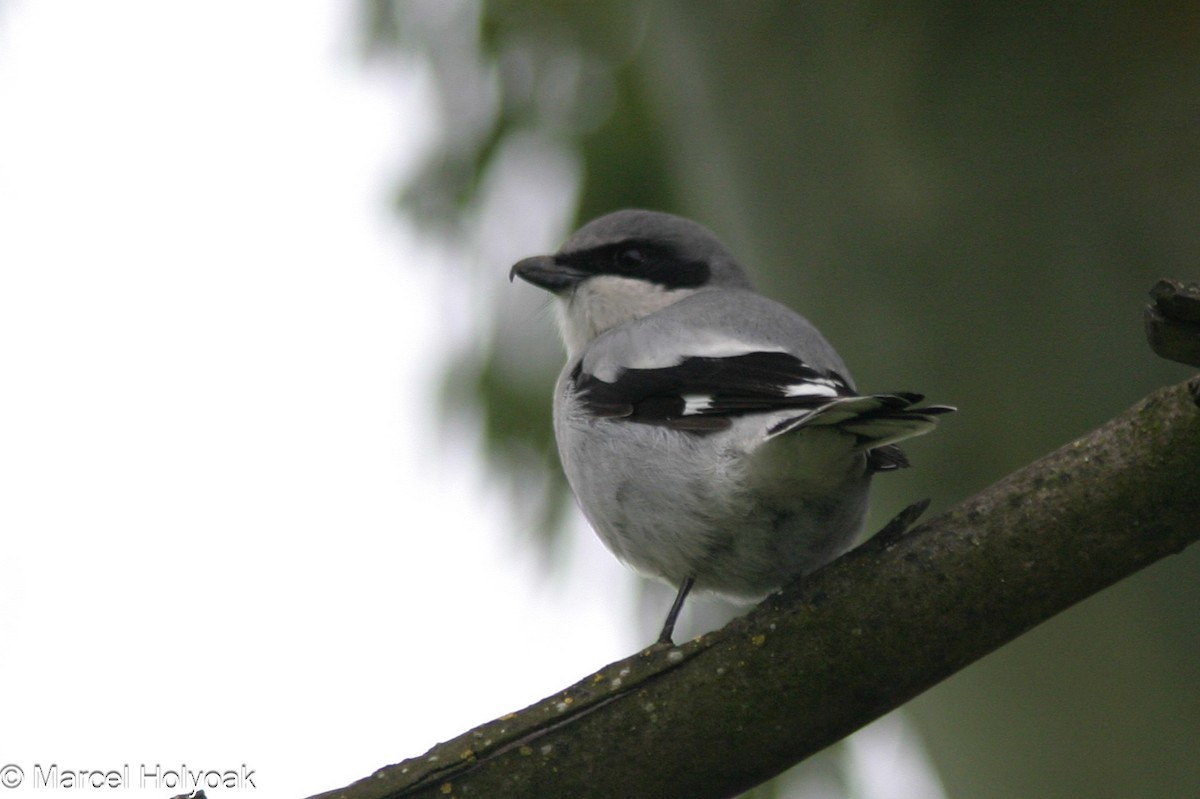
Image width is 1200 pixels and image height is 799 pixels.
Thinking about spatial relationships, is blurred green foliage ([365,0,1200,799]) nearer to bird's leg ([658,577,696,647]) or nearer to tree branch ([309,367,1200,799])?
bird's leg ([658,577,696,647])

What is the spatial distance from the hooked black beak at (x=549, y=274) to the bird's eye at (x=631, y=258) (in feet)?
0.40

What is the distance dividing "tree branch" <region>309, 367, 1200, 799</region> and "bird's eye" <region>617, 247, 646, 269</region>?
175cm

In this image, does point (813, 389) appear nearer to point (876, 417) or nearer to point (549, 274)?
point (876, 417)

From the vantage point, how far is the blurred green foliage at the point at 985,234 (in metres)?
3.28

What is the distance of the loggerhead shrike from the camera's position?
2.31 metres

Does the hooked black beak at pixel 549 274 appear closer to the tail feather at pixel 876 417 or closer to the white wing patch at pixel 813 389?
the white wing patch at pixel 813 389

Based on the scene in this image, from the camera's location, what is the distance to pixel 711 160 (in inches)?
168

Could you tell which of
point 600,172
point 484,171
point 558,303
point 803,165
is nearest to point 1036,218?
point 803,165

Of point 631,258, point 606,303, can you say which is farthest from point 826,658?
point 631,258

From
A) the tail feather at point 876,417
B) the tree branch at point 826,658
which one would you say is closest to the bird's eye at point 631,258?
the tail feather at point 876,417

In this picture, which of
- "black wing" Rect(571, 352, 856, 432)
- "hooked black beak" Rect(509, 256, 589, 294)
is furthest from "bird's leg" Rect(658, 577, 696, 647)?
"hooked black beak" Rect(509, 256, 589, 294)

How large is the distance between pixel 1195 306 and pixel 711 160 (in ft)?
8.91

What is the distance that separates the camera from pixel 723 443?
245cm

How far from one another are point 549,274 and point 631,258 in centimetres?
26
